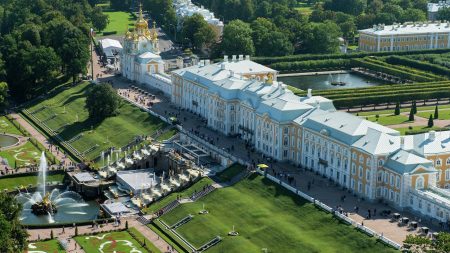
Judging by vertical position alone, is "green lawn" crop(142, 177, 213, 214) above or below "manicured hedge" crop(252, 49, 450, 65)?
below

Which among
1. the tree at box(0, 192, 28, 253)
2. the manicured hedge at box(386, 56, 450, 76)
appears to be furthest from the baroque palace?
the manicured hedge at box(386, 56, 450, 76)

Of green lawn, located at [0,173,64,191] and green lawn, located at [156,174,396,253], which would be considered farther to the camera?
green lawn, located at [0,173,64,191]

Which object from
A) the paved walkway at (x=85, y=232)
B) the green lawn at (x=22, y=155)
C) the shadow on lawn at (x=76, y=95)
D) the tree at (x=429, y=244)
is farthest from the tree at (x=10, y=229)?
the shadow on lawn at (x=76, y=95)

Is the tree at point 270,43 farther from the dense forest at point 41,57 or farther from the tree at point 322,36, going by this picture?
the dense forest at point 41,57

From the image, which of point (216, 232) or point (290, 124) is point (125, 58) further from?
point (216, 232)

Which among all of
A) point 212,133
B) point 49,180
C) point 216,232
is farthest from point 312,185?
point 49,180

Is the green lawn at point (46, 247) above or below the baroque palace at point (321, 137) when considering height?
below

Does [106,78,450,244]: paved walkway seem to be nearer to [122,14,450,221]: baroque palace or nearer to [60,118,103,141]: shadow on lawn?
[122,14,450,221]: baroque palace
